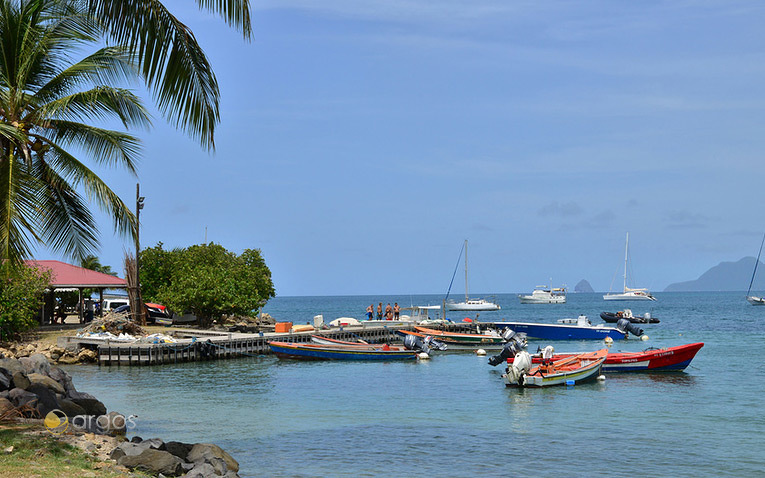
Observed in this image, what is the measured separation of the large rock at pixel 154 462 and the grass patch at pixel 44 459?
1.13 feet

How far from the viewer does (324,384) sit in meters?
30.0

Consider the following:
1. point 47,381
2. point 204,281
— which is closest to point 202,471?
point 47,381

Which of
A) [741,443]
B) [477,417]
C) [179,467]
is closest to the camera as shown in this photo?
[179,467]

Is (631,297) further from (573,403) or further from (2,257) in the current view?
(2,257)

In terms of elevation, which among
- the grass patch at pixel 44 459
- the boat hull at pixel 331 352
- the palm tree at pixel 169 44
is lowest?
the boat hull at pixel 331 352

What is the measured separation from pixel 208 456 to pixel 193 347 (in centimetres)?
2430

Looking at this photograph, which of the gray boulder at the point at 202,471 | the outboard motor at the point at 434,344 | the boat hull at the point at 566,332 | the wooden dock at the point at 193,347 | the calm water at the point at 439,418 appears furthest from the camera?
the boat hull at the point at 566,332

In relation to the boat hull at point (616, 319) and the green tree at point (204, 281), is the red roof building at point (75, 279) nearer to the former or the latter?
the green tree at point (204, 281)

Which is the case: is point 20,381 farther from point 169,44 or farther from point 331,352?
point 331,352

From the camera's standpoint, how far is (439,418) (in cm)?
2203

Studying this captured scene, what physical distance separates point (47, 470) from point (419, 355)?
30.4 meters

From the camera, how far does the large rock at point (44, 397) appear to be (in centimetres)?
1577

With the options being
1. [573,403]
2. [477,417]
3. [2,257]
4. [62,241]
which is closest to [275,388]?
[477,417]

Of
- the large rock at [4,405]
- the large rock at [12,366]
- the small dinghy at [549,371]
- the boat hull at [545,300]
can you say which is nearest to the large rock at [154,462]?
the large rock at [4,405]
